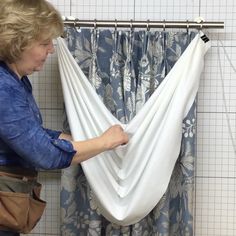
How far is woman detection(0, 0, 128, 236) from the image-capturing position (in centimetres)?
117

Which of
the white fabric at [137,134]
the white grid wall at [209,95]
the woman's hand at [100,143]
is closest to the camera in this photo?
the woman's hand at [100,143]

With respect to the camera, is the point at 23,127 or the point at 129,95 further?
the point at 129,95

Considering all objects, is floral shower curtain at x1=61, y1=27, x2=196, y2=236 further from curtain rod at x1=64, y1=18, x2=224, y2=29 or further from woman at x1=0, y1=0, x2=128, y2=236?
woman at x1=0, y1=0, x2=128, y2=236

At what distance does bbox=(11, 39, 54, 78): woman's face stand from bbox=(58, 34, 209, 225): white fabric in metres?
0.30

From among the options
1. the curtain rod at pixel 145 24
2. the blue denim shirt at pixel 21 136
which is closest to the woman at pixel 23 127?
the blue denim shirt at pixel 21 136

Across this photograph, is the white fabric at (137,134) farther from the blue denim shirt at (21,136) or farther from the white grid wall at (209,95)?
the blue denim shirt at (21,136)

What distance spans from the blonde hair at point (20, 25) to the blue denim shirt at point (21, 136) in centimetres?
6

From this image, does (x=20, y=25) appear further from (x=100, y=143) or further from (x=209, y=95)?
(x=209, y=95)

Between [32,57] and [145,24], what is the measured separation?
→ 0.53m

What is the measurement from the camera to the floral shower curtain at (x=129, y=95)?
157 centimetres

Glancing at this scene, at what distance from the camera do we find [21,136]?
117cm

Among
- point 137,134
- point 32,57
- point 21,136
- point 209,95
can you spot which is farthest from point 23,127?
point 209,95

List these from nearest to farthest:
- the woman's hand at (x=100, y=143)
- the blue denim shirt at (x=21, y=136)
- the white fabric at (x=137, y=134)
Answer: the blue denim shirt at (x=21, y=136) → the woman's hand at (x=100, y=143) → the white fabric at (x=137, y=134)

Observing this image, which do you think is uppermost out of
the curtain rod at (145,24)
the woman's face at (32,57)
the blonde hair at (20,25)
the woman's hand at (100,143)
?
the curtain rod at (145,24)
